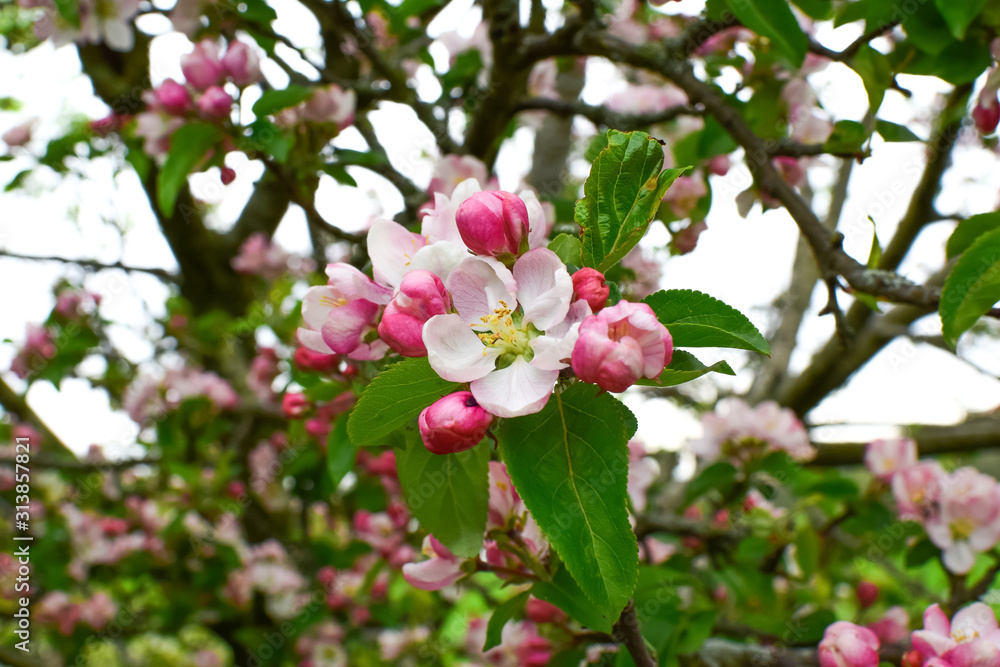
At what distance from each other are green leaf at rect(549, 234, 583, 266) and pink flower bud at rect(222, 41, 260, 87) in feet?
3.35

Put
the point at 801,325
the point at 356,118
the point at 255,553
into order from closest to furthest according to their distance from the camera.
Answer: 1. the point at 356,118
2. the point at 255,553
3. the point at 801,325

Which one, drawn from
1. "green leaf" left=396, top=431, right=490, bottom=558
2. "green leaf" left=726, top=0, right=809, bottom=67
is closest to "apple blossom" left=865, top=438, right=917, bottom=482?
"green leaf" left=726, top=0, right=809, bottom=67

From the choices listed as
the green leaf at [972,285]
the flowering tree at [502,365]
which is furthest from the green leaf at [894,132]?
the green leaf at [972,285]

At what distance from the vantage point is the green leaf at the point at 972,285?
0.70 meters

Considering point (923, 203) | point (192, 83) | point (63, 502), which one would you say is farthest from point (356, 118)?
point (63, 502)

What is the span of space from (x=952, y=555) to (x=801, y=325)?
83.0 inches

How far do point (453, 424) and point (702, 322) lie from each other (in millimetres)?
246

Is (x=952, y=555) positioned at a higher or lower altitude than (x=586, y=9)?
lower

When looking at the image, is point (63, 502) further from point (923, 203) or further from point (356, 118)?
point (923, 203)

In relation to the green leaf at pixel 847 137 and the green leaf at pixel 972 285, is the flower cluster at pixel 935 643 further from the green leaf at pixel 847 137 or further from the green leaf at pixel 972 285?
the green leaf at pixel 847 137

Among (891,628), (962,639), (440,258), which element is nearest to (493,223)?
(440,258)

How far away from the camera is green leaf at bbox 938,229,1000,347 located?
2.30 ft

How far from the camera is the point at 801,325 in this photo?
3301 mm

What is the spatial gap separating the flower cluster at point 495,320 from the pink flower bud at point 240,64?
0.88 metres
